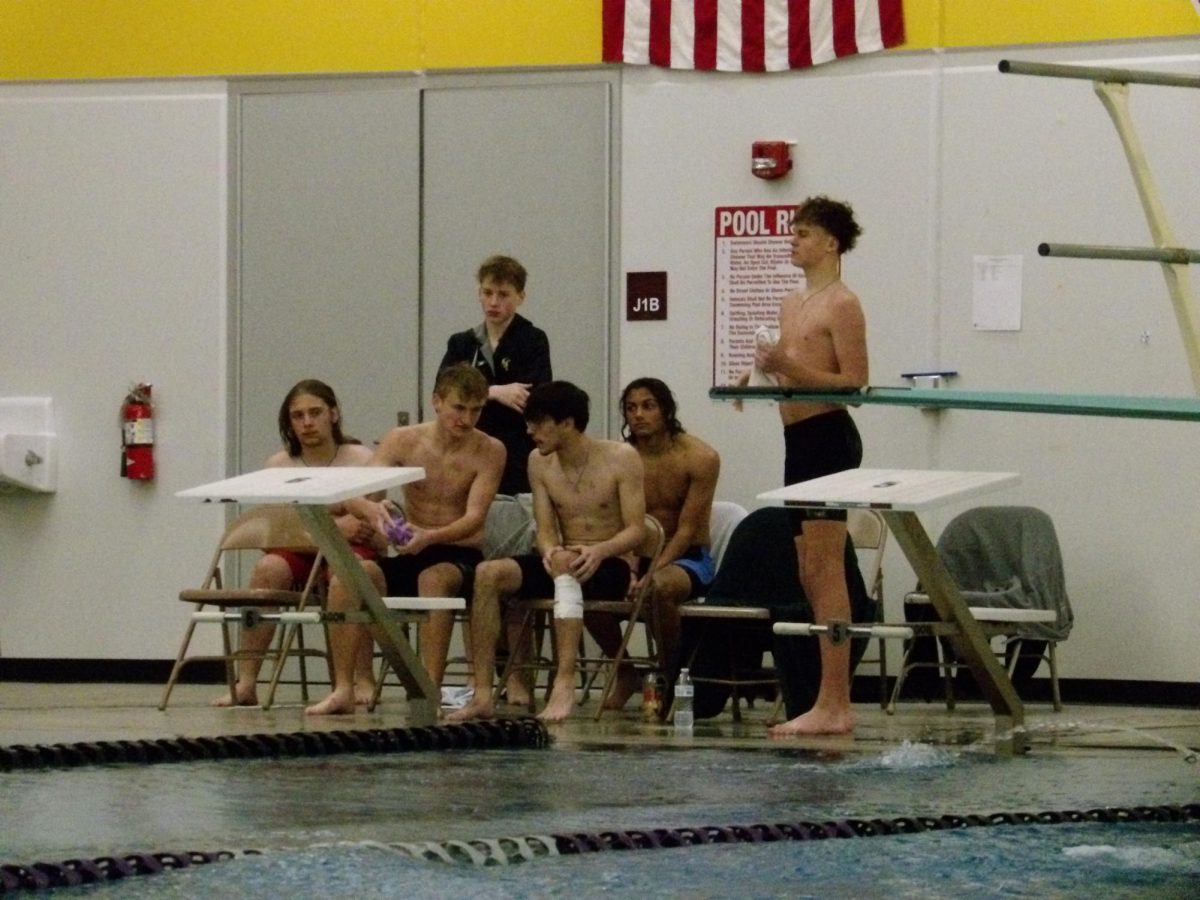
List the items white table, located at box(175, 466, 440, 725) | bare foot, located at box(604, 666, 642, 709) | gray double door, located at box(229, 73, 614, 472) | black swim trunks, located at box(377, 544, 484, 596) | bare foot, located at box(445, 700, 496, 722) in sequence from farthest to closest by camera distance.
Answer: gray double door, located at box(229, 73, 614, 472)
bare foot, located at box(604, 666, 642, 709)
black swim trunks, located at box(377, 544, 484, 596)
bare foot, located at box(445, 700, 496, 722)
white table, located at box(175, 466, 440, 725)

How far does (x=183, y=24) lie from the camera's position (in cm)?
1123

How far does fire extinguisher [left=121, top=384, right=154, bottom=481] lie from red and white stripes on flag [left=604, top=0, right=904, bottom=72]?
2.73 metres

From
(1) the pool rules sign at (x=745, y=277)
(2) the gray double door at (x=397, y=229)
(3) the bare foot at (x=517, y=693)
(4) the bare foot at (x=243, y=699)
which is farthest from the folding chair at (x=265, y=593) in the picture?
(1) the pool rules sign at (x=745, y=277)

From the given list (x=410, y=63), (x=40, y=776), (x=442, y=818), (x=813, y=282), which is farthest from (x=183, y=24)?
(x=442, y=818)

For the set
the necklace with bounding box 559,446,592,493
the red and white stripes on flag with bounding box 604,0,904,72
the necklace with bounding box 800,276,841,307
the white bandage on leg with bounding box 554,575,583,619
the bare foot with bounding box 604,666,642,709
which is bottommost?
the bare foot with bounding box 604,666,642,709

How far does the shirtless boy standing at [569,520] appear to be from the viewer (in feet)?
29.0

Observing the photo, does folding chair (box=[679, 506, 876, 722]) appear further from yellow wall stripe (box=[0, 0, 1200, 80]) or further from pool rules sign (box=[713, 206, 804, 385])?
yellow wall stripe (box=[0, 0, 1200, 80])

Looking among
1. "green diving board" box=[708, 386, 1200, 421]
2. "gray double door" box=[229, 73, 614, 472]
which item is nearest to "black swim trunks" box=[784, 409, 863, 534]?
"gray double door" box=[229, 73, 614, 472]

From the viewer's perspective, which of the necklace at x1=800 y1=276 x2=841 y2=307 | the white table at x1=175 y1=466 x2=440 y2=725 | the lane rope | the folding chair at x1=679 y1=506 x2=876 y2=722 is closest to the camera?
the lane rope

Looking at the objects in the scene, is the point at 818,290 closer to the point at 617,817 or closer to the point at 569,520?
the point at 569,520

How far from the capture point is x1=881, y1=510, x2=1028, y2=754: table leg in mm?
7109

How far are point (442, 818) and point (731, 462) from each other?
5399 mm

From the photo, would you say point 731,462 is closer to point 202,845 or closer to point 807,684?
point 807,684

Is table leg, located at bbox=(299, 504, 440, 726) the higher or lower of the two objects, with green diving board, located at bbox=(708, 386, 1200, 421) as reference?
lower
